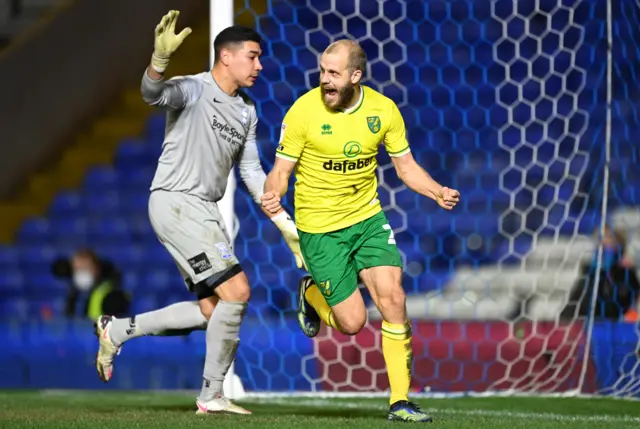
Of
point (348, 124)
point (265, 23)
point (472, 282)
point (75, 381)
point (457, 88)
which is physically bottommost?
point (75, 381)

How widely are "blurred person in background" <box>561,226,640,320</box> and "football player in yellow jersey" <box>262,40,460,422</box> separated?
8.21ft

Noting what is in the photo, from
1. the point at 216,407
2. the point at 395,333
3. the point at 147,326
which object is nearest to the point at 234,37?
the point at 147,326

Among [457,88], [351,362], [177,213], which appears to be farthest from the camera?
[457,88]

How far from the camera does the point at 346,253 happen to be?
4.60 meters

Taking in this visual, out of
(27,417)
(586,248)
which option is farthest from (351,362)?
(27,417)

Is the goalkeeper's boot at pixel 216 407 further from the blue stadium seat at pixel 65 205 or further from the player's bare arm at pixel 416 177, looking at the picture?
the blue stadium seat at pixel 65 205

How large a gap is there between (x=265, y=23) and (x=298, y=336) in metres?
3.16

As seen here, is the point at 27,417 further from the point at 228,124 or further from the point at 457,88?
the point at 457,88

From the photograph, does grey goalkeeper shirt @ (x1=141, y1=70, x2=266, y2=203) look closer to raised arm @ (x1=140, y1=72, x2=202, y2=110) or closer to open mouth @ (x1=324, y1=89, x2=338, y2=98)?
raised arm @ (x1=140, y1=72, x2=202, y2=110)

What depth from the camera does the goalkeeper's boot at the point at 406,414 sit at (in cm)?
426

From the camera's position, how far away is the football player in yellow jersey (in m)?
4.40

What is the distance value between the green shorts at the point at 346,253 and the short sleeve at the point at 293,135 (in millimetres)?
360

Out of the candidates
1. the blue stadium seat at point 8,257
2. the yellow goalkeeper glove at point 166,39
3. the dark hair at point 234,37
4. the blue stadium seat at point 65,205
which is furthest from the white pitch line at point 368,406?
the blue stadium seat at point 65,205

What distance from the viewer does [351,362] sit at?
25.8 feet
